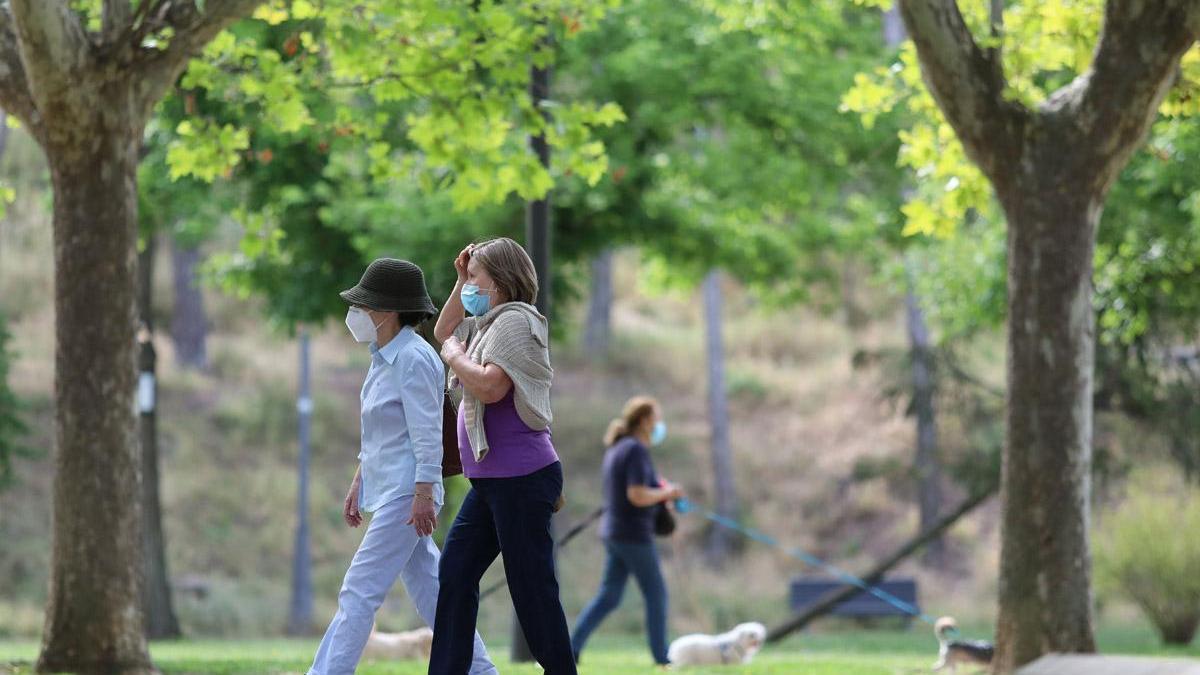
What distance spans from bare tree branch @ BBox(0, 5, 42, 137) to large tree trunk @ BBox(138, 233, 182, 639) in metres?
11.5

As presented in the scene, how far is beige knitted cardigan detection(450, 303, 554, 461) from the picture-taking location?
7.29 metres

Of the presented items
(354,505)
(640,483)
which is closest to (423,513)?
(354,505)

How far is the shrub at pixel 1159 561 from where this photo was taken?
19.9 meters

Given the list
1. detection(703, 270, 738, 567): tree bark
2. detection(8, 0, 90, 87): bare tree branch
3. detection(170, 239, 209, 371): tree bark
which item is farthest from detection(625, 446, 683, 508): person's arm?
detection(170, 239, 209, 371): tree bark

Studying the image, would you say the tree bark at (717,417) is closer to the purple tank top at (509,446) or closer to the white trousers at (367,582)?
the white trousers at (367,582)

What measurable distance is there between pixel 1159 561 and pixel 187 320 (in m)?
25.4

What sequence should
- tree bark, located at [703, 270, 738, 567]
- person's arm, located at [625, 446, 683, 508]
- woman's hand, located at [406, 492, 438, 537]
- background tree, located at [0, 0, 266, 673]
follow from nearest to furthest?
woman's hand, located at [406, 492, 438, 537] < background tree, located at [0, 0, 266, 673] < person's arm, located at [625, 446, 683, 508] < tree bark, located at [703, 270, 738, 567]

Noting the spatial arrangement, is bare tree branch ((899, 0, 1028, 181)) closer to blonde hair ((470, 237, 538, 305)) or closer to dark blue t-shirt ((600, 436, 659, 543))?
dark blue t-shirt ((600, 436, 659, 543))

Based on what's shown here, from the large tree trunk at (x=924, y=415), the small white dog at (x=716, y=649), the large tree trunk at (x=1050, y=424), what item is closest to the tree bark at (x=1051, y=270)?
the large tree trunk at (x=1050, y=424)

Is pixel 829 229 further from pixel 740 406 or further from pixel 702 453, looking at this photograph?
pixel 740 406

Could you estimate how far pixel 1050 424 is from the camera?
431 inches

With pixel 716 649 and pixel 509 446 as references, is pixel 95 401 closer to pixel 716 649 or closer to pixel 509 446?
pixel 509 446

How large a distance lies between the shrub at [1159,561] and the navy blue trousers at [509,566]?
13.7 metres

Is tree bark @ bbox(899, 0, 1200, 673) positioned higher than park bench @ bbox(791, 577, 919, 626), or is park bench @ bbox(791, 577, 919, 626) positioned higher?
tree bark @ bbox(899, 0, 1200, 673)
